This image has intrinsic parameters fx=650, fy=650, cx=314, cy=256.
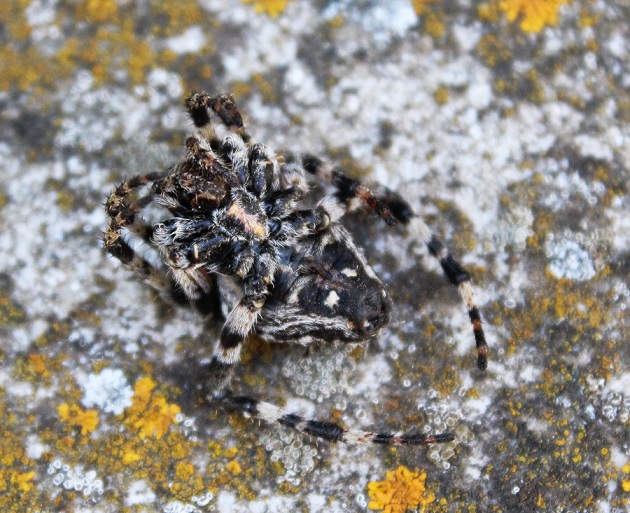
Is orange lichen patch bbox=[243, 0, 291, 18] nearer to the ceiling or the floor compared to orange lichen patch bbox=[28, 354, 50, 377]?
nearer to the ceiling

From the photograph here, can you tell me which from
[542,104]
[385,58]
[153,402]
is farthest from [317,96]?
[153,402]

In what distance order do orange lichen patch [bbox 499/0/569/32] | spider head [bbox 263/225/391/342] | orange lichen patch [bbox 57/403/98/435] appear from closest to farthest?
spider head [bbox 263/225/391/342]
orange lichen patch [bbox 57/403/98/435]
orange lichen patch [bbox 499/0/569/32]

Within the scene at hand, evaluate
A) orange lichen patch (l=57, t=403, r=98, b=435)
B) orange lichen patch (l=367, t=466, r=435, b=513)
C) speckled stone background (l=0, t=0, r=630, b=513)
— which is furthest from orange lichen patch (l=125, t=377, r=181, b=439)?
orange lichen patch (l=367, t=466, r=435, b=513)

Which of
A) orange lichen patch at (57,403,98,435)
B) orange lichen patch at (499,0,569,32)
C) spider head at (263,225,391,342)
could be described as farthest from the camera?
orange lichen patch at (499,0,569,32)

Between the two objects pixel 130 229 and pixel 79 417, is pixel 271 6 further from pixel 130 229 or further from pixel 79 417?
pixel 79 417

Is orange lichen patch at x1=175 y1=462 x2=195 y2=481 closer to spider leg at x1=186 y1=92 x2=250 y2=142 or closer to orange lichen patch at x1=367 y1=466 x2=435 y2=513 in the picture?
orange lichen patch at x1=367 y1=466 x2=435 y2=513

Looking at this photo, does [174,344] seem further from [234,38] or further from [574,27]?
[574,27]

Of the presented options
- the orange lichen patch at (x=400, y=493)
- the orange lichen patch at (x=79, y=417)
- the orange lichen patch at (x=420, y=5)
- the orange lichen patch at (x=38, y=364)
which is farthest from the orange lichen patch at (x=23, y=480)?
the orange lichen patch at (x=420, y=5)
